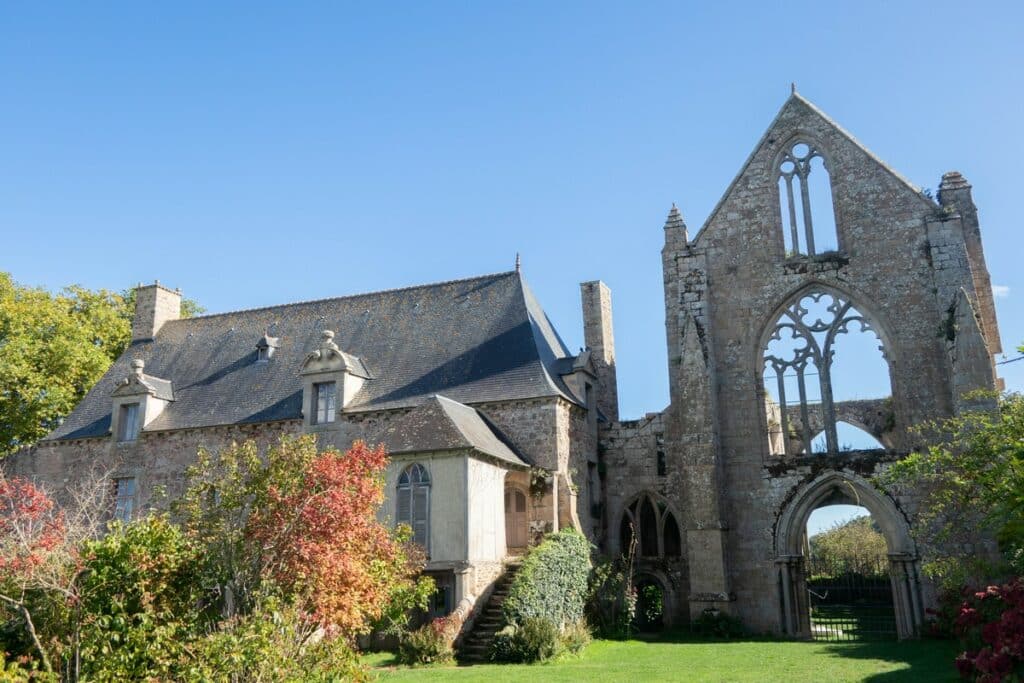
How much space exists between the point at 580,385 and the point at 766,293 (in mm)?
5419

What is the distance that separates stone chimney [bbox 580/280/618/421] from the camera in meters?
26.1

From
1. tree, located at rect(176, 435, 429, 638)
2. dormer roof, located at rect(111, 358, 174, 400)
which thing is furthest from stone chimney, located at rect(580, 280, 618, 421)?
Answer: tree, located at rect(176, 435, 429, 638)

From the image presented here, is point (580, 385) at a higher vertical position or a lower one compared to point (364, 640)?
higher

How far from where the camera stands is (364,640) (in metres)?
18.9

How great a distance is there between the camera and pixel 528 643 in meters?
16.8

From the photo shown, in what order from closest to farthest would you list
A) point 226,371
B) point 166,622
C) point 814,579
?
1. point 166,622
2. point 226,371
3. point 814,579

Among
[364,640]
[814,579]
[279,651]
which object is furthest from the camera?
[814,579]

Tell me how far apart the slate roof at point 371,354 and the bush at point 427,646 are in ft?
22.4

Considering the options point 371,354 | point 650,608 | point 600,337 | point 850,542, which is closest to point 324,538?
point 650,608

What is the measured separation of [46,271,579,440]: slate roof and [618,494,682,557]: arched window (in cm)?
371

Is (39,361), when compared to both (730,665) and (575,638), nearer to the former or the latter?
(575,638)

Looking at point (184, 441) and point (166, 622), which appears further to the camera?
point (184, 441)

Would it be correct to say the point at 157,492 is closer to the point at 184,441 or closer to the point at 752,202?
the point at 184,441

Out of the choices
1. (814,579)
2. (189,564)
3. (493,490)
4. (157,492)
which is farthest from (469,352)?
(814,579)
